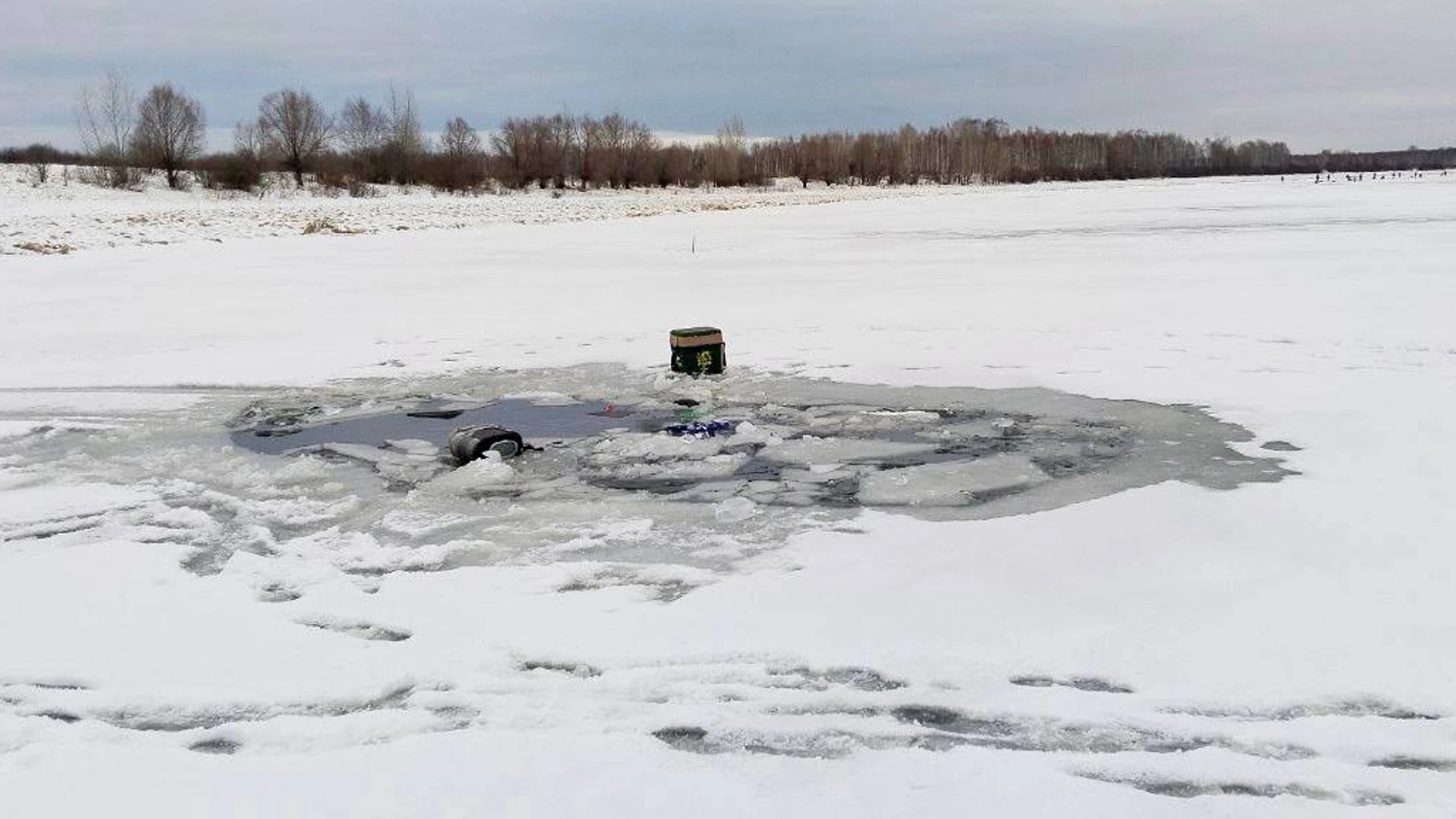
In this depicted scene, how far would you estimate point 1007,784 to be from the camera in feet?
9.17

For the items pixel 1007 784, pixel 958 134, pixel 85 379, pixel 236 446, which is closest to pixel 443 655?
pixel 1007 784

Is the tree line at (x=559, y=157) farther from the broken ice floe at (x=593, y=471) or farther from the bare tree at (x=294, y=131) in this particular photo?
the broken ice floe at (x=593, y=471)

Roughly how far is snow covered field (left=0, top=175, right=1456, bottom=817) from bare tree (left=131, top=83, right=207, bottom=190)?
4620 centimetres

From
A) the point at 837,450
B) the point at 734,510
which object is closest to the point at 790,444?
the point at 837,450

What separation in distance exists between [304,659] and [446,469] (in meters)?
2.40

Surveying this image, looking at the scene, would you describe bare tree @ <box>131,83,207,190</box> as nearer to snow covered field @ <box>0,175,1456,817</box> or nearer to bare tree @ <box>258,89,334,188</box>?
bare tree @ <box>258,89,334,188</box>

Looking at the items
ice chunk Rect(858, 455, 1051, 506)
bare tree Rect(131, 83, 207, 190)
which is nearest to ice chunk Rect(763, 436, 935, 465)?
ice chunk Rect(858, 455, 1051, 506)

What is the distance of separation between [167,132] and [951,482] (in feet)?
171

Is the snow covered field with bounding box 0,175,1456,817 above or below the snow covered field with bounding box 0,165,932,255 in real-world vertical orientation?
below

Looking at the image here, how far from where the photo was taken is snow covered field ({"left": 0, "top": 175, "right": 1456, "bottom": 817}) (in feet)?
9.42

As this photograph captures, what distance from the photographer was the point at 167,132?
49.8 metres

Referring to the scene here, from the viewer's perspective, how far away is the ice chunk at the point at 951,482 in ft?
17.2

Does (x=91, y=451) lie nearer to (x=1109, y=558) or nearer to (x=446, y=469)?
(x=446, y=469)

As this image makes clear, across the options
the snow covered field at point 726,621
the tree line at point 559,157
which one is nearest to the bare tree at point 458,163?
the tree line at point 559,157
